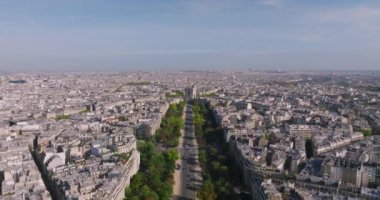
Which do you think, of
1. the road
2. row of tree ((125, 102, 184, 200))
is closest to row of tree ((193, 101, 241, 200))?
the road

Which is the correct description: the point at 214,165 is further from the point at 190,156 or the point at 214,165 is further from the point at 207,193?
the point at 190,156

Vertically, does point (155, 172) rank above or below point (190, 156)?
above

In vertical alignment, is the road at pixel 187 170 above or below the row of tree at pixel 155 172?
below

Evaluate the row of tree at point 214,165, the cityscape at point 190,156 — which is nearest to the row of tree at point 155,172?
the cityscape at point 190,156

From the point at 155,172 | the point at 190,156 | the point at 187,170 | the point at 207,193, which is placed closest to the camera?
the point at 207,193

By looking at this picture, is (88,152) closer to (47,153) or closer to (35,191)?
(47,153)

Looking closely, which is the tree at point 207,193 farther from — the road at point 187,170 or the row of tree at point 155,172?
the row of tree at point 155,172

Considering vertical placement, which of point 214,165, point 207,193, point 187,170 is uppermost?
point 214,165

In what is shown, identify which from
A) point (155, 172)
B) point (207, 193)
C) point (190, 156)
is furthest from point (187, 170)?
point (207, 193)
